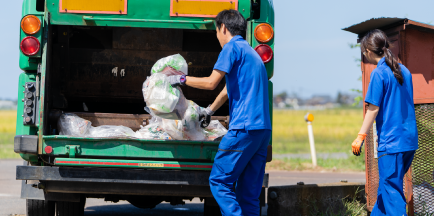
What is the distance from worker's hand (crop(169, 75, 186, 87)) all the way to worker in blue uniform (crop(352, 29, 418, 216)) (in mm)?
1284

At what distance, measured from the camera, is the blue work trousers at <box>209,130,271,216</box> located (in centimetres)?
336

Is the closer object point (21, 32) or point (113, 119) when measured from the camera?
point (21, 32)

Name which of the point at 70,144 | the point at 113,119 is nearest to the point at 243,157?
the point at 70,144

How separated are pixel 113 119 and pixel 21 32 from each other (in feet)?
3.66

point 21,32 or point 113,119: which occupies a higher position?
point 21,32

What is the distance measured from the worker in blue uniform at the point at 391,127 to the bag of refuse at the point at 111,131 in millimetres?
1890

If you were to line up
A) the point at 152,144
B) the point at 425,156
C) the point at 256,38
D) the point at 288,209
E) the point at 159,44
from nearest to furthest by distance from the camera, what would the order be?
the point at 152,144
the point at 256,38
the point at 425,156
the point at 288,209
the point at 159,44

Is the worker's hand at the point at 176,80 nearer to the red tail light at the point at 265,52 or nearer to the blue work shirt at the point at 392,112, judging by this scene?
the red tail light at the point at 265,52

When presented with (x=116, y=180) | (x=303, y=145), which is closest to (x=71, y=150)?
(x=116, y=180)

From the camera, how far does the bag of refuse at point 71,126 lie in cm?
420

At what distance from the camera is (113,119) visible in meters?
4.57

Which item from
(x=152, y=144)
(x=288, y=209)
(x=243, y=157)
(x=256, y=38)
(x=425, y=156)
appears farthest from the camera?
(x=288, y=209)

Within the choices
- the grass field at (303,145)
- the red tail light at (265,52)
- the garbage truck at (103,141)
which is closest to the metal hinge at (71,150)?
the garbage truck at (103,141)

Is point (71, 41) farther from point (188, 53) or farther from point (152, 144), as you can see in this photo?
point (152, 144)
